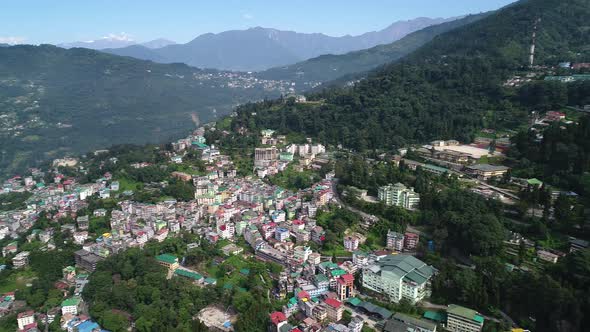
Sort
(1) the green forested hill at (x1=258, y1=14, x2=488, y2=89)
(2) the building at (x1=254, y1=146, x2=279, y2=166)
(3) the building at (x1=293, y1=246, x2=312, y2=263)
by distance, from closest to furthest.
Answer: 1. (3) the building at (x1=293, y1=246, x2=312, y2=263)
2. (2) the building at (x1=254, y1=146, x2=279, y2=166)
3. (1) the green forested hill at (x1=258, y1=14, x2=488, y2=89)

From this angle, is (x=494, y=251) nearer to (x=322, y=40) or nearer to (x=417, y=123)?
(x=417, y=123)

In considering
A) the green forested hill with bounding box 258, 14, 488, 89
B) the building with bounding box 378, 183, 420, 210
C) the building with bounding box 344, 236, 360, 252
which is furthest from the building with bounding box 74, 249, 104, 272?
the green forested hill with bounding box 258, 14, 488, 89

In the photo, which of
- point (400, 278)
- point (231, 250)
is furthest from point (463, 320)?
point (231, 250)

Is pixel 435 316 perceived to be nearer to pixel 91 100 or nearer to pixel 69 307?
pixel 69 307

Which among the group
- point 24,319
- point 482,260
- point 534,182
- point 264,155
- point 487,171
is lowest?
point 24,319

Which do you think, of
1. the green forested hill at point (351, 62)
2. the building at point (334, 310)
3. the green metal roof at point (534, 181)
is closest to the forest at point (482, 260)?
the green metal roof at point (534, 181)

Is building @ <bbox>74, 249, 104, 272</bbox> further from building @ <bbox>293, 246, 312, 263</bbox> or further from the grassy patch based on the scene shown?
building @ <bbox>293, 246, 312, 263</bbox>

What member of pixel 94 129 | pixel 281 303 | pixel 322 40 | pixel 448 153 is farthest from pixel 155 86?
pixel 322 40
